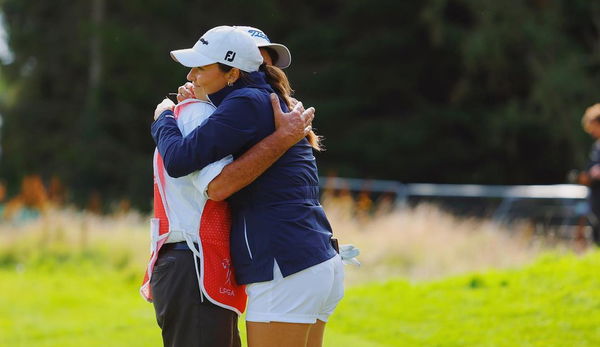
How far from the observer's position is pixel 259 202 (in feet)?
11.6

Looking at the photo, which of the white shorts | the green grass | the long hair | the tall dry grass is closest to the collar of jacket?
the long hair

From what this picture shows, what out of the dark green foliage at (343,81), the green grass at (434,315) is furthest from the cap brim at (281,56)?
the dark green foliage at (343,81)

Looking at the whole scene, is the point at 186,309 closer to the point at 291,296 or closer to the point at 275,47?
the point at 291,296

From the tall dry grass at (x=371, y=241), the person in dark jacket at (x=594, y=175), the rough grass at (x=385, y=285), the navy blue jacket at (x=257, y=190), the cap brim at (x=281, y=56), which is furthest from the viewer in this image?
the tall dry grass at (x=371, y=241)

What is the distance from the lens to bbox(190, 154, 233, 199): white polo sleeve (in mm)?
3482

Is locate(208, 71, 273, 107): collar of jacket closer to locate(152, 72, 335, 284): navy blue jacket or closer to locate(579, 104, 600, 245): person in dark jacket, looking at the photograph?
locate(152, 72, 335, 284): navy blue jacket

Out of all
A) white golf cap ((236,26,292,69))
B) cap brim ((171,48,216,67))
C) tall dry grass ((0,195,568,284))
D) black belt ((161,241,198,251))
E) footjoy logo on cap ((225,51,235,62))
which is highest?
white golf cap ((236,26,292,69))

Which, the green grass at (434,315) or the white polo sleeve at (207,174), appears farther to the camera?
the green grass at (434,315)

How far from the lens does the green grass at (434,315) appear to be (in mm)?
6812

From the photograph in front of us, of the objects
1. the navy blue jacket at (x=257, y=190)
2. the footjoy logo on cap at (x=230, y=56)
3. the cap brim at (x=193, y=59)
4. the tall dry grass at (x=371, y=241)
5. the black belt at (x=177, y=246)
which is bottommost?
the tall dry grass at (x=371, y=241)

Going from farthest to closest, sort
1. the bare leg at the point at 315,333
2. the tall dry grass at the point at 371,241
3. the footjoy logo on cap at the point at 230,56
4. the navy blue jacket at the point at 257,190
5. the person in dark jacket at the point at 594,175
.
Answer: the tall dry grass at the point at 371,241, the person in dark jacket at the point at 594,175, the bare leg at the point at 315,333, the footjoy logo on cap at the point at 230,56, the navy blue jacket at the point at 257,190

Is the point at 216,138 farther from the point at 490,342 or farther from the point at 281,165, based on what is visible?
the point at 490,342

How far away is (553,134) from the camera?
80.8 feet

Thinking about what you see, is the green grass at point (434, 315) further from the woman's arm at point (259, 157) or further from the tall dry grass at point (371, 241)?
the woman's arm at point (259, 157)
